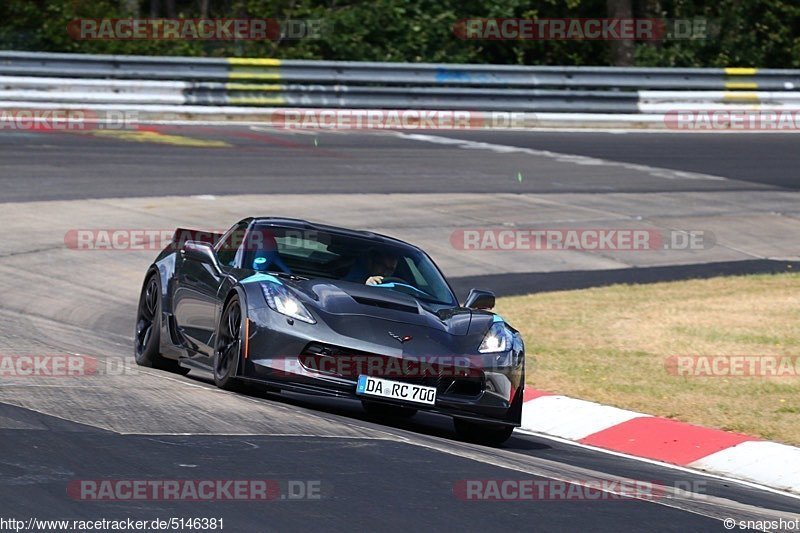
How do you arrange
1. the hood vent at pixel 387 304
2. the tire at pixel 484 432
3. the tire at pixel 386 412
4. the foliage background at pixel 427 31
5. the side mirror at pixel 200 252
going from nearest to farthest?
the hood vent at pixel 387 304
the tire at pixel 484 432
the tire at pixel 386 412
the side mirror at pixel 200 252
the foliage background at pixel 427 31

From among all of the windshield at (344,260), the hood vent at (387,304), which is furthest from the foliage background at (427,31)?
the hood vent at (387,304)

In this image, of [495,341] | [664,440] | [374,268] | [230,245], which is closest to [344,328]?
[495,341]

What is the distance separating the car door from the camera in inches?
381

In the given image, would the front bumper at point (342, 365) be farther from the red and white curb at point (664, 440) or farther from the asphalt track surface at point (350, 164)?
the asphalt track surface at point (350, 164)

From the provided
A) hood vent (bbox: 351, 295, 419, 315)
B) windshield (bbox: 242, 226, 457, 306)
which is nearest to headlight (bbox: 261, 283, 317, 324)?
hood vent (bbox: 351, 295, 419, 315)

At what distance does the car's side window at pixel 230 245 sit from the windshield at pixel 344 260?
4.7 inches

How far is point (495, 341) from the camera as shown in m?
9.12

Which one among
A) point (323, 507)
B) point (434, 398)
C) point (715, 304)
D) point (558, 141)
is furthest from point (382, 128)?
point (323, 507)

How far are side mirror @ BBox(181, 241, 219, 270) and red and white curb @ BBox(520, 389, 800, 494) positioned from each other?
2535 millimetres

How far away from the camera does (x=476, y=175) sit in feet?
75.5

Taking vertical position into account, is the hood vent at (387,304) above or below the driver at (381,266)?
below

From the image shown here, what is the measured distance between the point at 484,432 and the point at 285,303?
61.1 inches

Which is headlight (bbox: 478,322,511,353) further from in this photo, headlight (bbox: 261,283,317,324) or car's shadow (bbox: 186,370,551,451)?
headlight (bbox: 261,283,317,324)

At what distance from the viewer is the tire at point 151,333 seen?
34.8 ft
